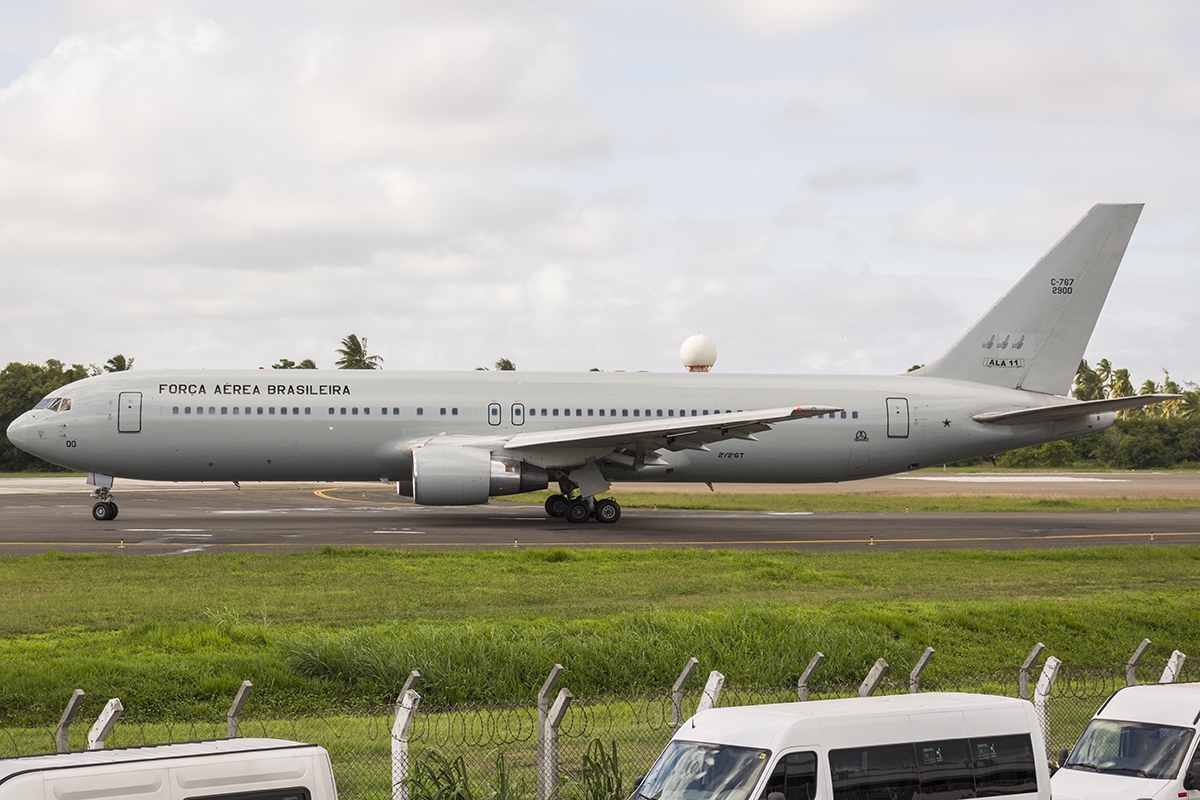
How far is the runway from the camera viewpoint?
29719 millimetres

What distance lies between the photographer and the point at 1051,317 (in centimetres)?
3906

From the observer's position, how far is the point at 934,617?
68.2 ft

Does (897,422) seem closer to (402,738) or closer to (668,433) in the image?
(668,433)

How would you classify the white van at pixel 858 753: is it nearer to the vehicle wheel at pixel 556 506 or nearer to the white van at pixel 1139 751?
the white van at pixel 1139 751

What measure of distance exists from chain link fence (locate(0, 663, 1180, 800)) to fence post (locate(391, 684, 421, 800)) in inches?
28.6

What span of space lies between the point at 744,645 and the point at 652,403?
64.7 ft

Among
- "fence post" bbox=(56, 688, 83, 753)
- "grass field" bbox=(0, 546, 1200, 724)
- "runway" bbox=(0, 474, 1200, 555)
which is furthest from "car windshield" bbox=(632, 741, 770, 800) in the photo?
"runway" bbox=(0, 474, 1200, 555)

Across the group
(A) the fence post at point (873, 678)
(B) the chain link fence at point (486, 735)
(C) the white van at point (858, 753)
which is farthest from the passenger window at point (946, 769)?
(B) the chain link fence at point (486, 735)

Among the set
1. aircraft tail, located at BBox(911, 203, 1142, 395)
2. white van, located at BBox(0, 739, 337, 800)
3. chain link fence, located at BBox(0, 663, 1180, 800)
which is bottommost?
chain link fence, located at BBox(0, 663, 1180, 800)

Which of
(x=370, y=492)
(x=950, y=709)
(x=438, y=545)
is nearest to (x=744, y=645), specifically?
(x=950, y=709)

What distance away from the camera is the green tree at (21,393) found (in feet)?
262

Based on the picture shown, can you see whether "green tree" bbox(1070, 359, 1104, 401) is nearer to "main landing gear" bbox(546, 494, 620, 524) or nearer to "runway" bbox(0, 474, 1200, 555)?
"runway" bbox(0, 474, 1200, 555)

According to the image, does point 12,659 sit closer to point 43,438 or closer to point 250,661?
point 250,661

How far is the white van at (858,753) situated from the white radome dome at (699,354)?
178 feet
